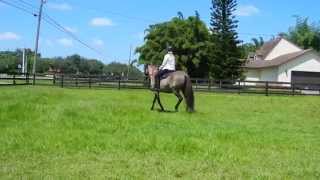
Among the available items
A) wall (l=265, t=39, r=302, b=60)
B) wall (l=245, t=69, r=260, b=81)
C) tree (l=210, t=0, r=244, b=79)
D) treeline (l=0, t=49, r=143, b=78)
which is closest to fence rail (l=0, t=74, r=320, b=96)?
tree (l=210, t=0, r=244, b=79)

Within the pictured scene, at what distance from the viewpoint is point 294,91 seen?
39.2 m

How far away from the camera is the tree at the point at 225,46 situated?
58250 millimetres

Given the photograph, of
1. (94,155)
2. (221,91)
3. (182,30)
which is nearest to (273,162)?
(94,155)

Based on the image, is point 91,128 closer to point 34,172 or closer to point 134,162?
point 134,162

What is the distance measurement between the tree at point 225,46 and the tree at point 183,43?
183 cm

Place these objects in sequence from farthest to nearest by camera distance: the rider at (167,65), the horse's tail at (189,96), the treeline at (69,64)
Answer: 1. the treeline at (69,64)
2. the rider at (167,65)
3. the horse's tail at (189,96)

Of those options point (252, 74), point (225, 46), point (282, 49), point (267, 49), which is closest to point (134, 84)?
point (225, 46)

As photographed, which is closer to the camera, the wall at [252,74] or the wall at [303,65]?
the wall at [303,65]

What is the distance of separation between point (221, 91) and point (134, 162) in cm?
3096

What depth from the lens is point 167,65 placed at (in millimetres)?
18344

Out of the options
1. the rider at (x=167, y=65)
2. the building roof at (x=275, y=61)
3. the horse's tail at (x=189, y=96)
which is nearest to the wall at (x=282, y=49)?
the building roof at (x=275, y=61)

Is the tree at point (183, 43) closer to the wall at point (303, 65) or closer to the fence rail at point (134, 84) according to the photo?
the wall at point (303, 65)

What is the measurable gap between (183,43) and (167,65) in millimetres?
43071

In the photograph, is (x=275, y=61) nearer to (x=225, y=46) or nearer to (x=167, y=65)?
(x=225, y=46)
